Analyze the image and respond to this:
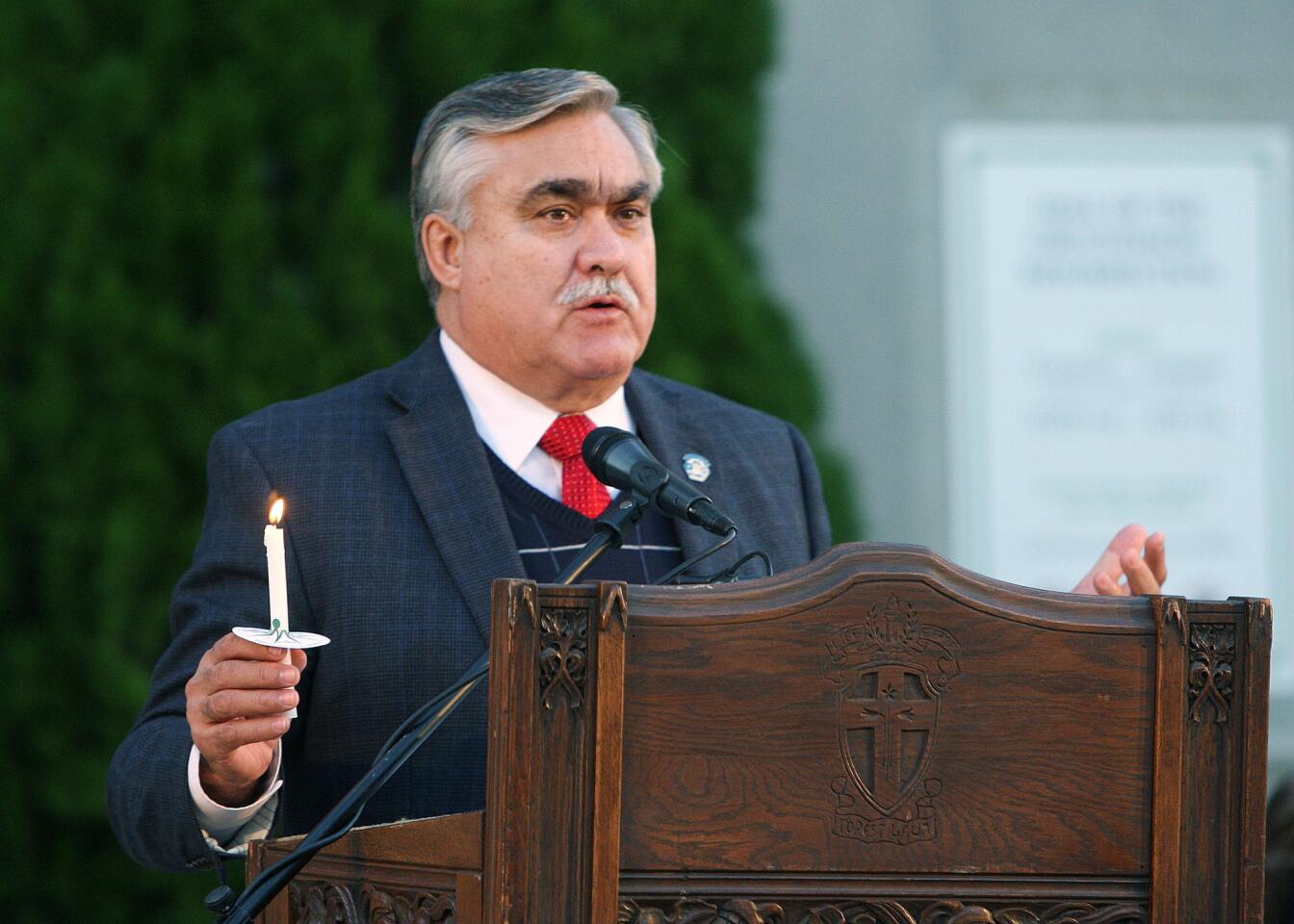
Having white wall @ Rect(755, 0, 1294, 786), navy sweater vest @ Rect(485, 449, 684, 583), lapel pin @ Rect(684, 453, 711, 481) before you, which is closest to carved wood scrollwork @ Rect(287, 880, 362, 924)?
navy sweater vest @ Rect(485, 449, 684, 583)

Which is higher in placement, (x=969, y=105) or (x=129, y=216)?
(x=969, y=105)

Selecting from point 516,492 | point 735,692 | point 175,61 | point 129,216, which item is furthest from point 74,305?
point 735,692

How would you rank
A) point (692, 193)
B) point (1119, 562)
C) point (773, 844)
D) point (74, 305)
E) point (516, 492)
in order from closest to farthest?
1. point (773, 844)
2. point (1119, 562)
3. point (516, 492)
4. point (74, 305)
5. point (692, 193)

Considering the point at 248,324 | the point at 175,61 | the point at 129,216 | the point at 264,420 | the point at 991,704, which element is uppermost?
the point at 175,61

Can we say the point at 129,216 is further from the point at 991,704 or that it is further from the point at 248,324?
the point at 991,704

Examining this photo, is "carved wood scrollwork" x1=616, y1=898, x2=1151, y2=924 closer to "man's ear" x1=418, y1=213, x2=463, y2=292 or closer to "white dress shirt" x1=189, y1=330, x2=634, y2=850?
"white dress shirt" x1=189, y1=330, x2=634, y2=850

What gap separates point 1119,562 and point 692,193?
8.50ft

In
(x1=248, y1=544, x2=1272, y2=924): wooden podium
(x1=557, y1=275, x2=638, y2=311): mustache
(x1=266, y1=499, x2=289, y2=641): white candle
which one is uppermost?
(x1=557, y1=275, x2=638, y2=311): mustache

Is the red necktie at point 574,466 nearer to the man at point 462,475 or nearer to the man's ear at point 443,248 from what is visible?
the man at point 462,475

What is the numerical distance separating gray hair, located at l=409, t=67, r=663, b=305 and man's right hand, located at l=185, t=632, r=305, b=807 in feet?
3.48

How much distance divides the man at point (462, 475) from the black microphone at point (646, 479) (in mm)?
456

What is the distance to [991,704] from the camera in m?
1.85

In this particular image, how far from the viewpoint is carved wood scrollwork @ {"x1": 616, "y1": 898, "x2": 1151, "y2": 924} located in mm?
1782

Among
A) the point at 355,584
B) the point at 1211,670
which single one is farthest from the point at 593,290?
the point at 1211,670
